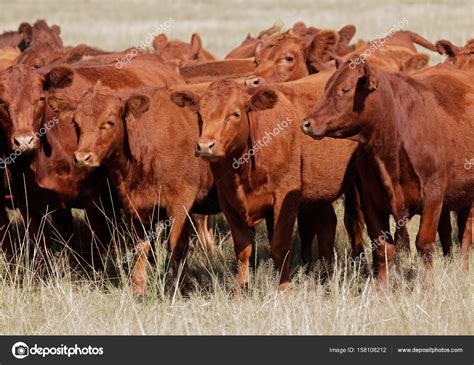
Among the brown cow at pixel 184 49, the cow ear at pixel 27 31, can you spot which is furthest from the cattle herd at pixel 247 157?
the cow ear at pixel 27 31

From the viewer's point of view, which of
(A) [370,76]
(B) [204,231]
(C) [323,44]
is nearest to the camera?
(A) [370,76]

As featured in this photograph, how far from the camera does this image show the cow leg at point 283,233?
7.64m

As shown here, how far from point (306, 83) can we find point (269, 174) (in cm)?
110

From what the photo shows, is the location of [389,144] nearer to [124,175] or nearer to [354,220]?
[354,220]

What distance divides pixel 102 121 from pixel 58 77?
3.09ft

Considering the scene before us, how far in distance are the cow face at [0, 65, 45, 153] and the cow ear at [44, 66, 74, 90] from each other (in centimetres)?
13

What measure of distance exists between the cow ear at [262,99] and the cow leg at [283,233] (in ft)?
2.37

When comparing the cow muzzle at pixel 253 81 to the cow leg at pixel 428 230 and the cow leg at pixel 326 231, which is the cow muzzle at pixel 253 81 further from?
the cow leg at pixel 428 230

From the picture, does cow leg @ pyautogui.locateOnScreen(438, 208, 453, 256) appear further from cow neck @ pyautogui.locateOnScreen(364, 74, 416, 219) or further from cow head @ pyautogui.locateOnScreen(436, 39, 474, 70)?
cow head @ pyautogui.locateOnScreen(436, 39, 474, 70)

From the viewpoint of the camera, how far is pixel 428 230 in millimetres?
7512

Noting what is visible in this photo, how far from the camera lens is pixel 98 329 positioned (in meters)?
6.48

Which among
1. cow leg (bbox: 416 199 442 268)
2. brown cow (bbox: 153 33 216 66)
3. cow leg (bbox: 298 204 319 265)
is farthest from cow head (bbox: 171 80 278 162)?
brown cow (bbox: 153 33 216 66)

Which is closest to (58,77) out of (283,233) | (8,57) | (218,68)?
(283,233)
